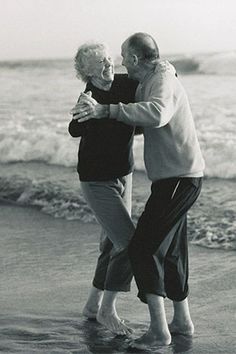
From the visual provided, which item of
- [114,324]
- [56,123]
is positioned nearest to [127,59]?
[114,324]

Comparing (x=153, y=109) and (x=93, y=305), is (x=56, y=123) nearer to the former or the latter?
(x=93, y=305)

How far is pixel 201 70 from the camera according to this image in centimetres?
569

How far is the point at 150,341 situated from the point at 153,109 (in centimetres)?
72

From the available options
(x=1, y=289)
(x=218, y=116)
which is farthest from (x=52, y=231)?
(x=218, y=116)

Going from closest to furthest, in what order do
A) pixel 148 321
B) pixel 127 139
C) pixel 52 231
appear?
1. pixel 127 139
2. pixel 148 321
3. pixel 52 231

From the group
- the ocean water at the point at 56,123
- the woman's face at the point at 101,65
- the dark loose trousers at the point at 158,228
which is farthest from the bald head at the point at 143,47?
the ocean water at the point at 56,123

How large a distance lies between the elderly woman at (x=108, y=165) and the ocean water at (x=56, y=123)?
2.18 meters

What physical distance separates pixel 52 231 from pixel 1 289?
106 centimetres

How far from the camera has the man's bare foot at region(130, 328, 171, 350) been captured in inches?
106

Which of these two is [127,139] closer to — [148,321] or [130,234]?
[130,234]

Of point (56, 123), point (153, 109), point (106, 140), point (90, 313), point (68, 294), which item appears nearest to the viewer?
point (153, 109)

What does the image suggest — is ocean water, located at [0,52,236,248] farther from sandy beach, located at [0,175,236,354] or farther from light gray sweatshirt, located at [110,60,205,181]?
light gray sweatshirt, located at [110,60,205,181]

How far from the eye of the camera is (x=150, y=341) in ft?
8.82

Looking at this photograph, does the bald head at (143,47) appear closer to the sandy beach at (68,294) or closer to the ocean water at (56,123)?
the sandy beach at (68,294)
